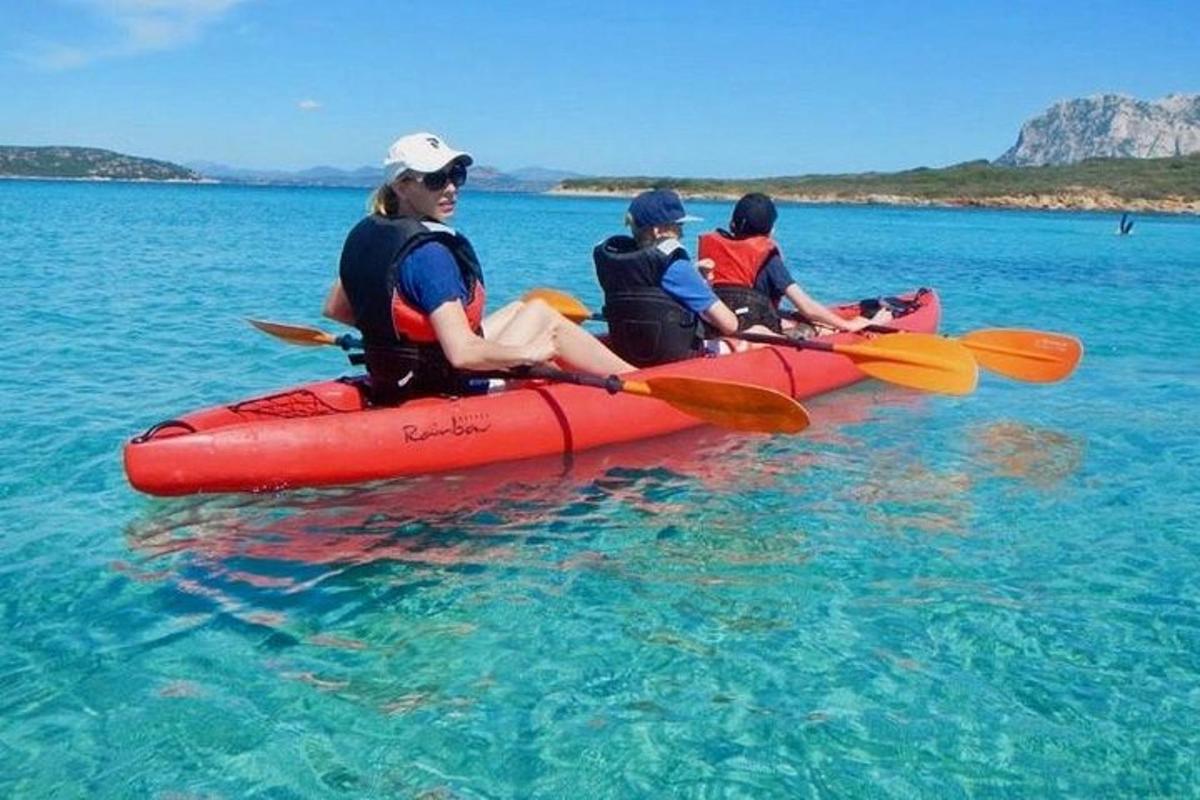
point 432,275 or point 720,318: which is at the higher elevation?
point 432,275

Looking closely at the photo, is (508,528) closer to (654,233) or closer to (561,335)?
(561,335)

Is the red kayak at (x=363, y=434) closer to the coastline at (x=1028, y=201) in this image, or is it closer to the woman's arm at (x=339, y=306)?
the woman's arm at (x=339, y=306)

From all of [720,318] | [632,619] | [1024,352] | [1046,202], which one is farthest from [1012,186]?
[632,619]

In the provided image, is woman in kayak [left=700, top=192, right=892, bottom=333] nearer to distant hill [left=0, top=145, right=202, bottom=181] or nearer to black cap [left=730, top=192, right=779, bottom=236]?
black cap [left=730, top=192, right=779, bottom=236]

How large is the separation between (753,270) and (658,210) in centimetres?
201

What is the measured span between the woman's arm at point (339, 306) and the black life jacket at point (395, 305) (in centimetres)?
30

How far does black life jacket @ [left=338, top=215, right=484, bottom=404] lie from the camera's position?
6.19m

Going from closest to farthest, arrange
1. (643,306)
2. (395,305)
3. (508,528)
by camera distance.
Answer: (508,528) → (395,305) → (643,306)

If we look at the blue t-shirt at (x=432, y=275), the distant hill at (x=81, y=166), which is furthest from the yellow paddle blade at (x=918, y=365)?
the distant hill at (x=81, y=166)

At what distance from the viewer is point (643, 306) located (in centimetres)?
800

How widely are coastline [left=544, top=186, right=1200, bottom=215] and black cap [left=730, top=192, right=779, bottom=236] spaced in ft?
259

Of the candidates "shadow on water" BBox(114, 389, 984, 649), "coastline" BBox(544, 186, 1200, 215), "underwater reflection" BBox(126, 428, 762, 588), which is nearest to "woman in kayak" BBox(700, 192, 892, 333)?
"shadow on water" BBox(114, 389, 984, 649)

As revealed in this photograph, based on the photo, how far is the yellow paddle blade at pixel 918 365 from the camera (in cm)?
860

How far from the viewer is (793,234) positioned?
48719 millimetres
